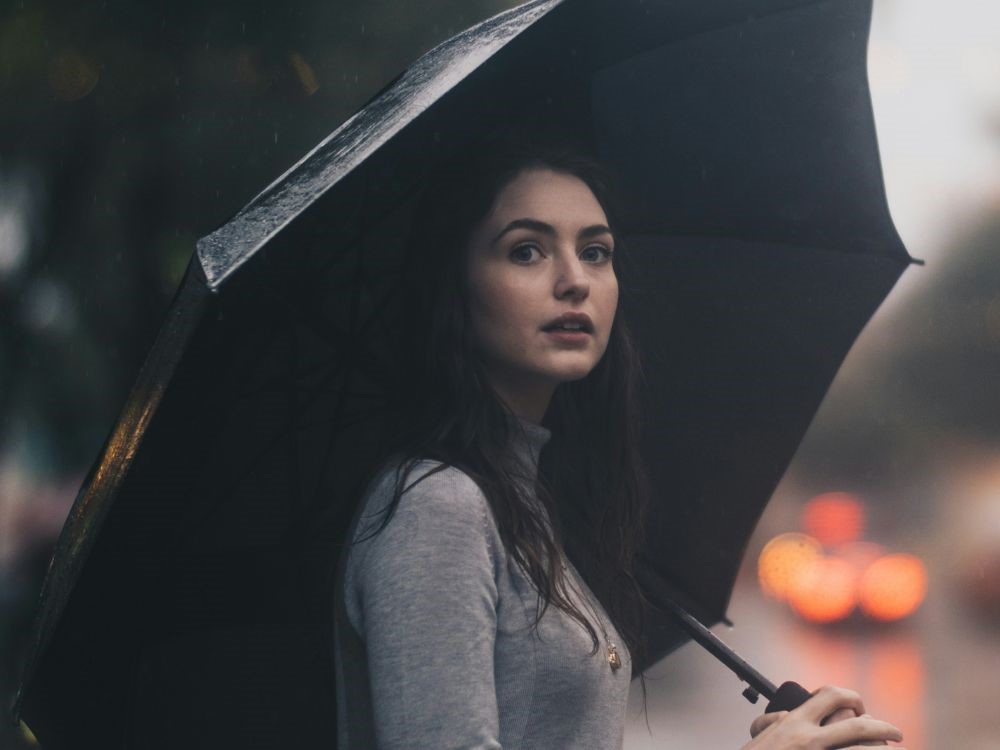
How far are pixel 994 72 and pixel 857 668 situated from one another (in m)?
22.9

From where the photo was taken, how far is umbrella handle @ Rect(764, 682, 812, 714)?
7.10 ft

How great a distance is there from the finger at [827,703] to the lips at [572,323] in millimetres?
737

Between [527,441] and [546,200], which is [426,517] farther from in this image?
[546,200]

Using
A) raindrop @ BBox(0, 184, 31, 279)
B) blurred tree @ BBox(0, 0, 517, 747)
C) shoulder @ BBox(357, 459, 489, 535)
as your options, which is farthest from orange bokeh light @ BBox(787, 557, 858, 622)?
shoulder @ BBox(357, 459, 489, 535)

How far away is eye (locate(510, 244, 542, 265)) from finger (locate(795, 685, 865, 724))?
0.89m

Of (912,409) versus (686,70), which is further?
(912,409)

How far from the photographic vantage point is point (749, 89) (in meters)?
2.62

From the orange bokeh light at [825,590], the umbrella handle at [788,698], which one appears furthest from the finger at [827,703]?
the orange bokeh light at [825,590]

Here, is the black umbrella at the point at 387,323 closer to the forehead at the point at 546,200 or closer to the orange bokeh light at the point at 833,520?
the forehead at the point at 546,200

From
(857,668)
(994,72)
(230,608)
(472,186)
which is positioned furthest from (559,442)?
(994,72)

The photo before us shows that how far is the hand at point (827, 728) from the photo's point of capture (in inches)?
75.4

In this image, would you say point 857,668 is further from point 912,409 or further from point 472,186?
point 912,409

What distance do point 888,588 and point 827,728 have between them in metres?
12.2

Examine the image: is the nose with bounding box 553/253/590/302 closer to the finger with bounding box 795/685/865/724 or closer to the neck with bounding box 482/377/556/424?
the neck with bounding box 482/377/556/424
